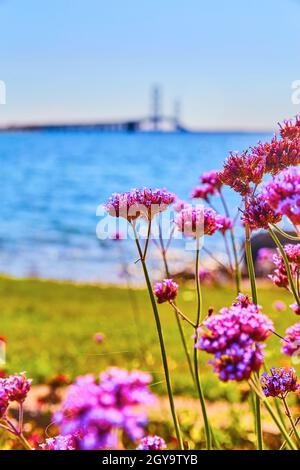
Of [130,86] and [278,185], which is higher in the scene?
[130,86]

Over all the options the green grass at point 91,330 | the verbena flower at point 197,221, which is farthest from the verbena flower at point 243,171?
the green grass at point 91,330

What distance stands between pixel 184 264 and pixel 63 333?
9.99 feet

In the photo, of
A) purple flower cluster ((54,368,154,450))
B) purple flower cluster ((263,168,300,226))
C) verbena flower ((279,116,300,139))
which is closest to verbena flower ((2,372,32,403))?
purple flower cluster ((54,368,154,450))

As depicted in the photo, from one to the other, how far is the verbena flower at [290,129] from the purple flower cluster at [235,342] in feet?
1.77

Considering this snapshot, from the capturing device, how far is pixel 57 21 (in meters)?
1.71

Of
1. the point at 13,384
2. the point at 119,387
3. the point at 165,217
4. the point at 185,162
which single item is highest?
the point at 185,162

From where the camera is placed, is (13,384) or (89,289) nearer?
(13,384)

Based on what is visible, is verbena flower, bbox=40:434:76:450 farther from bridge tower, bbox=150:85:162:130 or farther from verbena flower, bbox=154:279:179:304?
bridge tower, bbox=150:85:162:130

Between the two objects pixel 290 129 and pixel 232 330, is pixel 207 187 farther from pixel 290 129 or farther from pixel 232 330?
pixel 232 330

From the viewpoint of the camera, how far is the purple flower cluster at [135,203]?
1.20 metres
